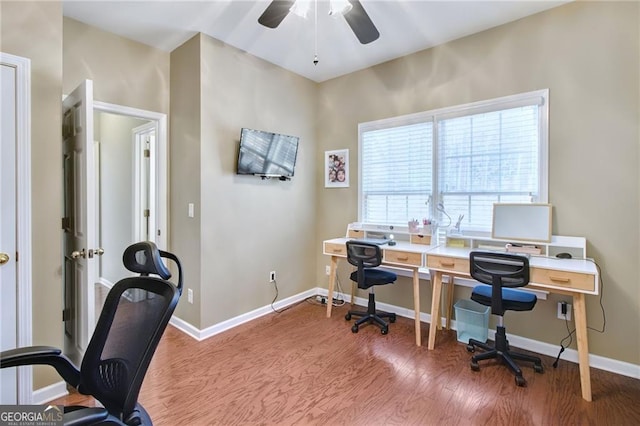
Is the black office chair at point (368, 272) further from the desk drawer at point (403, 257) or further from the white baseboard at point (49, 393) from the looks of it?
the white baseboard at point (49, 393)

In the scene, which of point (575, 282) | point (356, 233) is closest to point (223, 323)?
point (356, 233)

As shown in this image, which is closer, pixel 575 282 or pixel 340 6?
pixel 340 6

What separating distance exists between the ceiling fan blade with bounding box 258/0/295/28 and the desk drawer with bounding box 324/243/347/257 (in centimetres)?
206

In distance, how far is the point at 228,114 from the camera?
306 cm

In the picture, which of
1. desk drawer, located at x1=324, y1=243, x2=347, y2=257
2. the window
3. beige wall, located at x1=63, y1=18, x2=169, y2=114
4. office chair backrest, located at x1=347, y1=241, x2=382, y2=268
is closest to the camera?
beige wall, located at x1=63, y1=18, x2=169, y2=114

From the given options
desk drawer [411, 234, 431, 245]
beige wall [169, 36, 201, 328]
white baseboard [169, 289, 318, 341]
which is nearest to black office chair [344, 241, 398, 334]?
desk drawer [411, 234, 431, 245]

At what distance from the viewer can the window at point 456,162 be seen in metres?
2.65

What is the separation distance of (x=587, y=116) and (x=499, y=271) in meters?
1.40

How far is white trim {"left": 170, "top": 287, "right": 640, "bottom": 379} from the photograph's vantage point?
2307 mm

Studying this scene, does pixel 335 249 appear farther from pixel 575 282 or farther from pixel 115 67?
pixel 115 67

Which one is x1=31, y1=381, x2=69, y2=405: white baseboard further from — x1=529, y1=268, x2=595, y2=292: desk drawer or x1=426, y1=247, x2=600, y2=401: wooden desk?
x1=529, y1=268, x2=595, y2=292: desk drawer

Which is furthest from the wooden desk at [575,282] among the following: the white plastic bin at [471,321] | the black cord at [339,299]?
the black cord at [339,299]

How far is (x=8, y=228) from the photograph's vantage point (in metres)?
1.79

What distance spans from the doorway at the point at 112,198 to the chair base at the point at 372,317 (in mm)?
2101
